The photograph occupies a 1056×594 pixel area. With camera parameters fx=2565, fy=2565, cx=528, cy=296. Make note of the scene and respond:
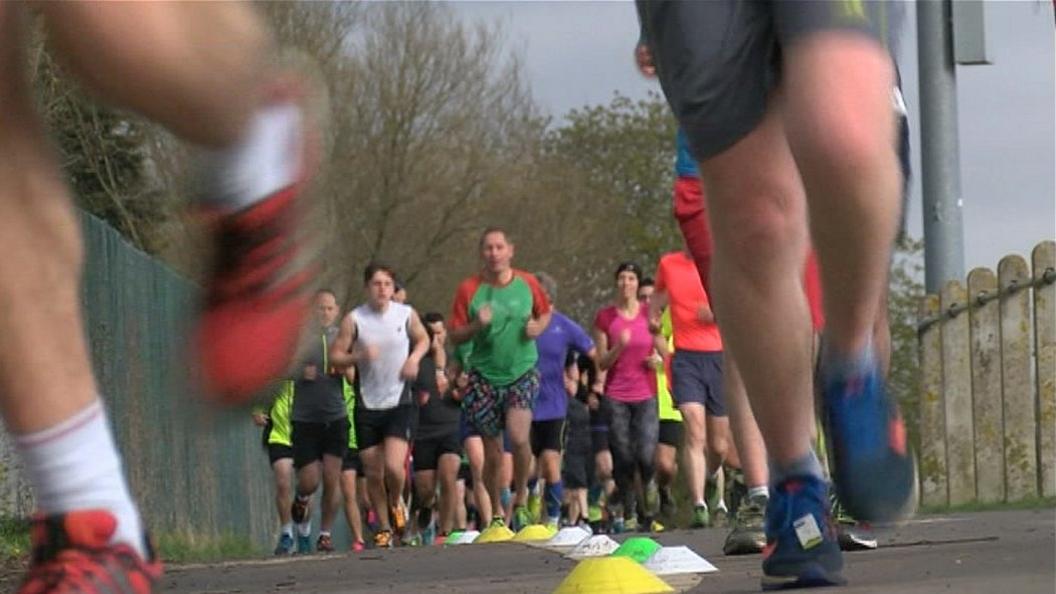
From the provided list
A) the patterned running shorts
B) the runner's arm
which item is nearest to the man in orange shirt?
the patterned running shorts

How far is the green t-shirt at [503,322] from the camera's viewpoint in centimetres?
1647

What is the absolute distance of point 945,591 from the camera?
4.27 metres

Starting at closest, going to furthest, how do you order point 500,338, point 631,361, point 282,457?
point 500,338
point 282,457
point 631,361

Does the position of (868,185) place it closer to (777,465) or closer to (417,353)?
(777,465)

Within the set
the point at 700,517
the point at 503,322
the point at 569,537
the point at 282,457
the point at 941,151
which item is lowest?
the point at 700,517

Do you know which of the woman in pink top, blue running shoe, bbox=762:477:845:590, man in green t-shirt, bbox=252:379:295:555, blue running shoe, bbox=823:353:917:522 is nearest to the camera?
blue running shoe, bbox=823:353:917:522

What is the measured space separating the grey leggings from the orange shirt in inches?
171

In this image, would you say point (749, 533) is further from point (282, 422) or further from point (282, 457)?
point (282, 457)

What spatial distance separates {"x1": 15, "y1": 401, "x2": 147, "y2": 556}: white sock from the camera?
3.31 meters

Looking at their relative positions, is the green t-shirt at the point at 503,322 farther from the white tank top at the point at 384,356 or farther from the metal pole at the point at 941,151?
the metal pole at the point at 941,151

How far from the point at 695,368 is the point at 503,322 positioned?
210 cm

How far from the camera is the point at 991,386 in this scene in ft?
56.5

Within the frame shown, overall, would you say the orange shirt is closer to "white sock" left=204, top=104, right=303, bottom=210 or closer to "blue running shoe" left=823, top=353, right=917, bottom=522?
"blue running shoe" left=823, top=353, right=917, bottom=522

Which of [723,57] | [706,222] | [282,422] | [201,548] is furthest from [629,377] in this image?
[723,57]
